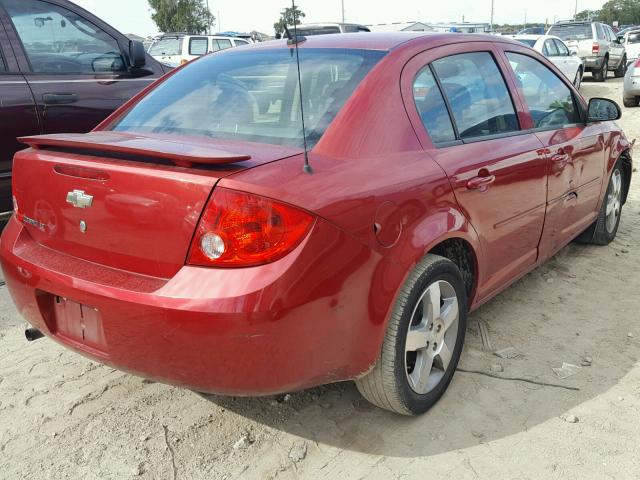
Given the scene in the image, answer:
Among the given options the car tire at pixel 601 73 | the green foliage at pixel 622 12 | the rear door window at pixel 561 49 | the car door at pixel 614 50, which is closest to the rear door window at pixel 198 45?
the rear door window at pixel 561 49

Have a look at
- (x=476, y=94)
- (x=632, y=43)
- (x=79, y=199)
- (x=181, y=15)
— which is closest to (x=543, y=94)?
(x=476, y=94)

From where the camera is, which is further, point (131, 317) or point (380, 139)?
point (380, 139)

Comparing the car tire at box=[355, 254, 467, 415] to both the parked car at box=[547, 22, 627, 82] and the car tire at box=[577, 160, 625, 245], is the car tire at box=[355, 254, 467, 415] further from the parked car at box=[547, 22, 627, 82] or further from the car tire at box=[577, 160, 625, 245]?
the parked car at box=[547, 22, 627, 82]

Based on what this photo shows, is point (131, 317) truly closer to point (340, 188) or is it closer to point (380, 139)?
point (340, 188)

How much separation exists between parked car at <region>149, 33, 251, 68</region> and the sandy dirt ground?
42.5ft

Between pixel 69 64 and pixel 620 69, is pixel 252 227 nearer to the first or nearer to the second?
pixel 69 64

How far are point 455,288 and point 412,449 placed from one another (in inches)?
28.0

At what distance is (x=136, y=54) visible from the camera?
519 centimetres

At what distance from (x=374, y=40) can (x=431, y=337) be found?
1.35 meters

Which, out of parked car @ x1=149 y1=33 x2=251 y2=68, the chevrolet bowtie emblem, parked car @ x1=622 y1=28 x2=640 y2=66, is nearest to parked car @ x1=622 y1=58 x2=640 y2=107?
parked car @ x1=149 y1=33 x2=251 y2=68

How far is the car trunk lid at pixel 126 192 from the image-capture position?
203cm

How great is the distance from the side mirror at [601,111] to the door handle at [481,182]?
1.59 m

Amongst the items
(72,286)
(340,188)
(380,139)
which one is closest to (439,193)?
(380,139)

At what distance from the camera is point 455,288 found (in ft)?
8.87
